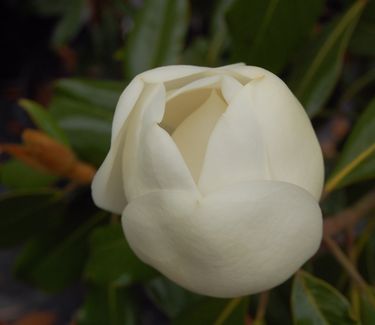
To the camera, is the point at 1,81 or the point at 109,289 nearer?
the point at 109,289

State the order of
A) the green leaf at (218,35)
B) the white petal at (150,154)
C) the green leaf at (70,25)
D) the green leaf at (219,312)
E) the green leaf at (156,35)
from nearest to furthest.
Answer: the white petal at (150,154), the green leaf at (219,312), the green leaf at (156,35), the green leaf at (218,35), the green leaf at (70,25)

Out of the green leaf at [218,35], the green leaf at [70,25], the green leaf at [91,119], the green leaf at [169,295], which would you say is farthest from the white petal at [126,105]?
the green leaf at [70,25]

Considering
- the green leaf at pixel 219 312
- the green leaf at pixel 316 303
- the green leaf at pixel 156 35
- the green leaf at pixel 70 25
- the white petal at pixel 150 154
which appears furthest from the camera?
the green leaf at pixel 70 25

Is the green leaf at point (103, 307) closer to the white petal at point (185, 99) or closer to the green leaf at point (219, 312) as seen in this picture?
the green leaf at point (219, 312)

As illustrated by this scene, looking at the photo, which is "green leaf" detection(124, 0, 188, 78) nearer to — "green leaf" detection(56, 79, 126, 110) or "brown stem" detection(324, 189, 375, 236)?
"green leaf" detection(56, 79, 126, 110)

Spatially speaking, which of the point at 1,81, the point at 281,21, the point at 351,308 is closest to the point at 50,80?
the point at 1,81

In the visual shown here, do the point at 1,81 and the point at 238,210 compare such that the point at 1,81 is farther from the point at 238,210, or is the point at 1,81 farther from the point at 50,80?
the point at 238,210

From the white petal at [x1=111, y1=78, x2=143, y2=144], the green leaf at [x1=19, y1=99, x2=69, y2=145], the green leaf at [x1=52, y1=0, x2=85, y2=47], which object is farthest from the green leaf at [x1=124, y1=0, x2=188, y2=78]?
the green leaf at [x1=52, y1=0, x2=85, y2=47]
